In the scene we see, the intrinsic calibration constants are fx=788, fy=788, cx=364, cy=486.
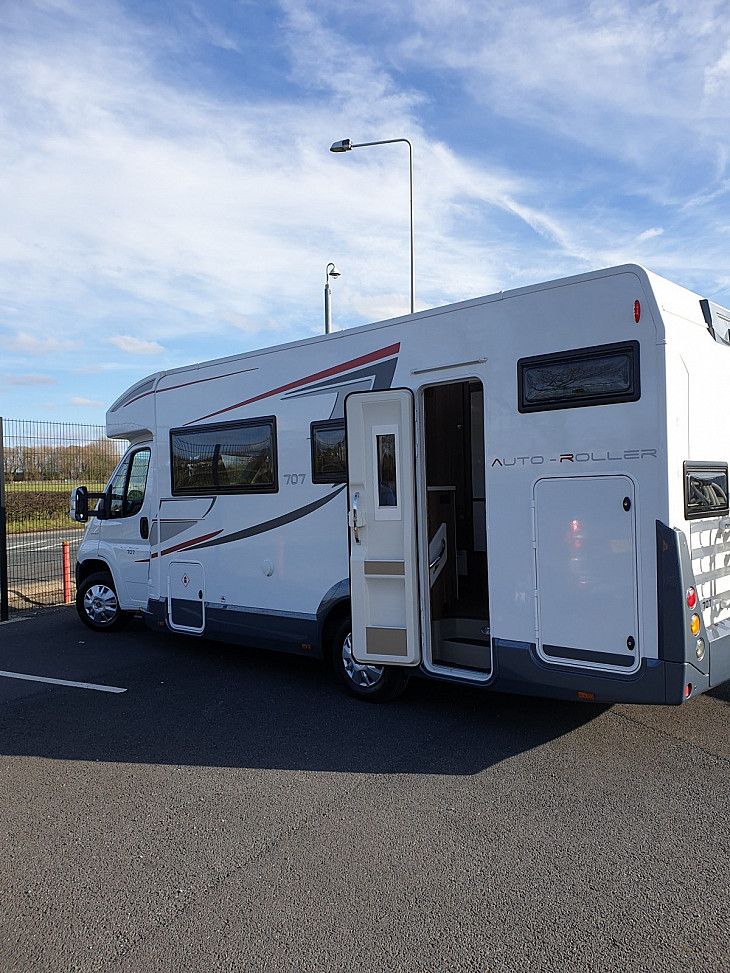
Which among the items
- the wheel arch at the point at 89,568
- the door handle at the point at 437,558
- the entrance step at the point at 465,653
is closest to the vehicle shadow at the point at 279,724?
the entrance step at the point at 465,653

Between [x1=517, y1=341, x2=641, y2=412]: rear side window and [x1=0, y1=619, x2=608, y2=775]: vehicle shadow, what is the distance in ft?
7.30

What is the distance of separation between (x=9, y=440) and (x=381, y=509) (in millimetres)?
6961

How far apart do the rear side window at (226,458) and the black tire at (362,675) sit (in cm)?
143

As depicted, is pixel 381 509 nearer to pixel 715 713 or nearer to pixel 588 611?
pixel 588 611

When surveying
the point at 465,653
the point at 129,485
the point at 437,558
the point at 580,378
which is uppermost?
the point at 580,378

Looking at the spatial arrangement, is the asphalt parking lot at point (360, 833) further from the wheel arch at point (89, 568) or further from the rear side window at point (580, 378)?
the wheel arch at point (89, 568)

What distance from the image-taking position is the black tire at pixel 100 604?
347 inches

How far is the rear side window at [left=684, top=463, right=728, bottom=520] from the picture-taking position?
462cm

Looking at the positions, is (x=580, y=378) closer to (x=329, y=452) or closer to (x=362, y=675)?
(x=329, y=452)

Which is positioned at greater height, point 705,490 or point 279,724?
point 705,490

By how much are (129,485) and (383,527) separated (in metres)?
3.73

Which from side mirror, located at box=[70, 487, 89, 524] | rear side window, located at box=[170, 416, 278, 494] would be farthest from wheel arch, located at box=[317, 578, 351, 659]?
side mirror, located at box=[70, 487, 89, 524]

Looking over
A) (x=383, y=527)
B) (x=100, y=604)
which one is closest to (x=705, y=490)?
(x=383, y=527)

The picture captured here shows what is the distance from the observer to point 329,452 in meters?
6.24
